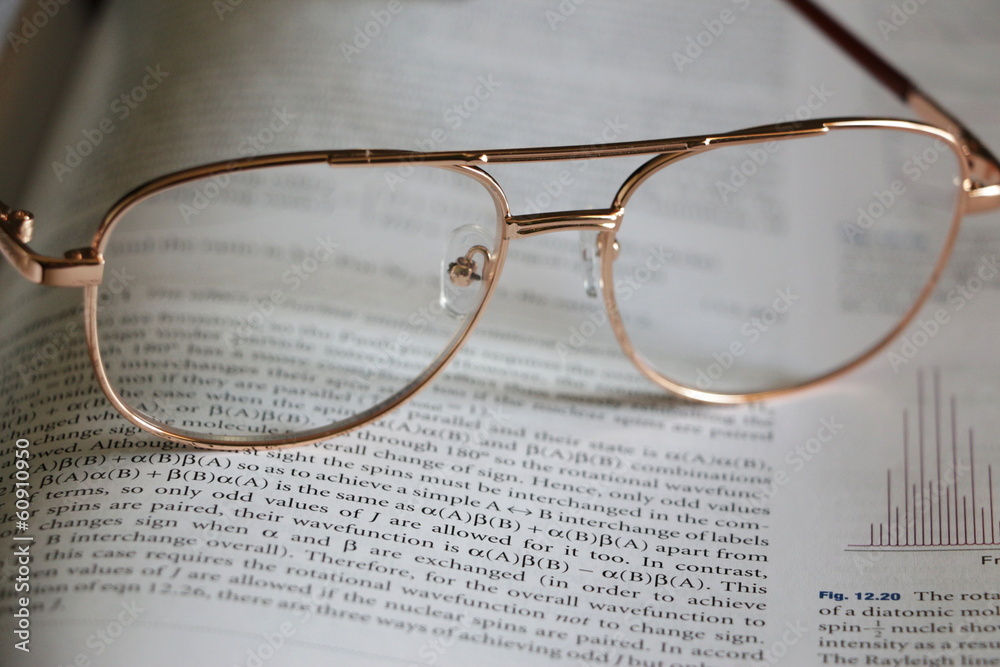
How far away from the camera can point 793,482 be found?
694mm

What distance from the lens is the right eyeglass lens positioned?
82cm

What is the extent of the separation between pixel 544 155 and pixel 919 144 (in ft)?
1.85

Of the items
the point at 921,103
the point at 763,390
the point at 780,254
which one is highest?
the point at 921,103

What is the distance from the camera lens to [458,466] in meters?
0.67

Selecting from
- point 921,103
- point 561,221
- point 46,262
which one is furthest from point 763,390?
point 46,262

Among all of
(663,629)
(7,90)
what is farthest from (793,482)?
(7,90)

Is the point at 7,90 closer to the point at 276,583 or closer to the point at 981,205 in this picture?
the point at 276,583

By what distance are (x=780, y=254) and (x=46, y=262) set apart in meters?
0.68

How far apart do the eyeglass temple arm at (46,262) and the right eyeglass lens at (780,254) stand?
443mm

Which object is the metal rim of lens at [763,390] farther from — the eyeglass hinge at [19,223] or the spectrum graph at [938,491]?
the eyeglass hinge at [19,223]

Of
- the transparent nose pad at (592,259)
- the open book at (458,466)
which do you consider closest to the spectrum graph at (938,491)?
the open book at (458,466)

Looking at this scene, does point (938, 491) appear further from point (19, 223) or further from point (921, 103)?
point (19, 223)

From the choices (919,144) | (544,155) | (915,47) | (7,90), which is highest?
(915,47)

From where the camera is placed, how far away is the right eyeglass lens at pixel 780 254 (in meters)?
0.82
